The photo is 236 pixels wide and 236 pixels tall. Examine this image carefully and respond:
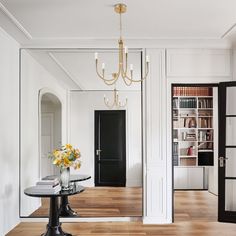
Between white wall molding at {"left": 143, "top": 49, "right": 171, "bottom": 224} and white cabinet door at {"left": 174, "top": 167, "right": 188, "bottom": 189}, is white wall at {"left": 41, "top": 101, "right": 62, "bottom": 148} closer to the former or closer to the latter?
white wall molding at {"left": 143, "top": 49, "right": 171, "bottom": 224}

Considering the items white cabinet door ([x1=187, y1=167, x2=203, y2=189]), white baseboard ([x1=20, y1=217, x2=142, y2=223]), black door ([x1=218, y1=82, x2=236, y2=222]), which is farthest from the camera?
white cabinet door ([x1=187, y1=167, x2=203, y2=189])

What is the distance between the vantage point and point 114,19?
4.17m

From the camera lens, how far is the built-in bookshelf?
26.6 ft

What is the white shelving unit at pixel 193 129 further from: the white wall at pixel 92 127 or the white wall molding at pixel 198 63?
the white wall molding at pixel 198 63

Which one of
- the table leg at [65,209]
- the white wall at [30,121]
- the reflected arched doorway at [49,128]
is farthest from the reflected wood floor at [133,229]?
the reflected arched doorway at [49,128]

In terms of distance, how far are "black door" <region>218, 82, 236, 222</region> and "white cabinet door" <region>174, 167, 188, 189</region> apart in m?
2.97

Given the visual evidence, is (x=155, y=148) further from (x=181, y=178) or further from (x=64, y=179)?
(x=181, y=178)

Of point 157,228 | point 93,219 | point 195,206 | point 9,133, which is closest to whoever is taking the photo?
point 9,133

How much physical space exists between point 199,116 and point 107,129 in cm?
298

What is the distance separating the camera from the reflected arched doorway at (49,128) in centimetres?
593

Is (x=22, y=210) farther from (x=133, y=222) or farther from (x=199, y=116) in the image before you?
(x=199, y=116)

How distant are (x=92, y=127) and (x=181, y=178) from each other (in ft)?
9.72

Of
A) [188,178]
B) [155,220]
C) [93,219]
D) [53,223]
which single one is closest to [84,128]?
[93,219]

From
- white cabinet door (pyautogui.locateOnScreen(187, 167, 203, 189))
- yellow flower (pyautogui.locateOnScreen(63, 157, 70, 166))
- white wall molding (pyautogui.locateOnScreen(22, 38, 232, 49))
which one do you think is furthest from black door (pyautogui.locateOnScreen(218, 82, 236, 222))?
white cabinet door (pyautogui.locateOnScreen(187, 167, 203, 189))
